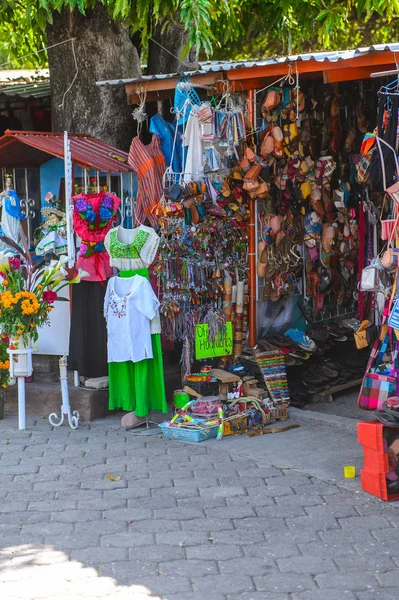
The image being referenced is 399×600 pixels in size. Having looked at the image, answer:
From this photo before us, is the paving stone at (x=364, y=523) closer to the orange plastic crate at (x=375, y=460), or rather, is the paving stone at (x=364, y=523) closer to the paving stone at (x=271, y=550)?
the orange plastic crate at (x=375, y=460)

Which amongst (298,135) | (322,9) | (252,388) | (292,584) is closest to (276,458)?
(252,388)

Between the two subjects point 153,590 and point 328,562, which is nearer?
point 153,590

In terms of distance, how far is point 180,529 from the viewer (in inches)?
217

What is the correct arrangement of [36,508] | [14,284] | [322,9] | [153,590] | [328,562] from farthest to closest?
[322,9] < [14,284] < [36,508] < [328,562] < [153,590]

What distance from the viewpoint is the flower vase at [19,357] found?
305 inches

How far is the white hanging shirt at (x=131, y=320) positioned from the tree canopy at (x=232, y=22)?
237 centimetres

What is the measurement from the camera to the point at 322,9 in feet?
38.1

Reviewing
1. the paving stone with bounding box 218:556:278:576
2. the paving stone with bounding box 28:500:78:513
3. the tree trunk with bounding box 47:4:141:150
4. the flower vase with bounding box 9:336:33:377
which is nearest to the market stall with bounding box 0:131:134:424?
the flower vase with bounding box 9:336:33:377

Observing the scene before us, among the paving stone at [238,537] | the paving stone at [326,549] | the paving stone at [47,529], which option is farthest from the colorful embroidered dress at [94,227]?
the paving stone at [326,549]

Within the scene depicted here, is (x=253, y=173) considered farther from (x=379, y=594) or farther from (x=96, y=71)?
(x=379, y=594)

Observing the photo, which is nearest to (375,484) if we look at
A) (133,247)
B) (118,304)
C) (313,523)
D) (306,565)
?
(313,523)

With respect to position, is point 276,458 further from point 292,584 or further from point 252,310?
point 292,584

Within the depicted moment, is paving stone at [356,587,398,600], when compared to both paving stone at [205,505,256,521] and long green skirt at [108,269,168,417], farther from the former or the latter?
long green skirt at [108,269,168,417]

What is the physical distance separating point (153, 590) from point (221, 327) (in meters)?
3.71
